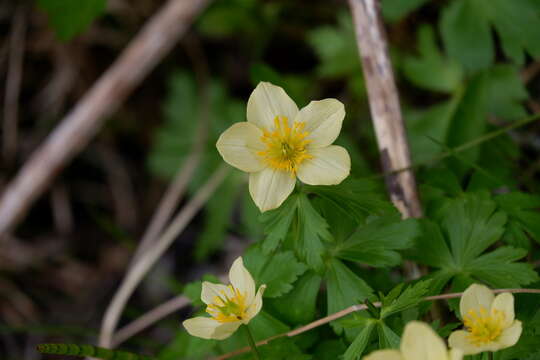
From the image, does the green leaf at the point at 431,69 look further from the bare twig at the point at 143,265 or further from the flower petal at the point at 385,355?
the flower petal at the point at 385,355

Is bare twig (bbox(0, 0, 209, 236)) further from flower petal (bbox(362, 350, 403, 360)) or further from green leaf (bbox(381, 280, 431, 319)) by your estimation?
flower petal (bbox(362, 350, 403, 360))

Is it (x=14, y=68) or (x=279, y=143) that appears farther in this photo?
(x=14, y=68)

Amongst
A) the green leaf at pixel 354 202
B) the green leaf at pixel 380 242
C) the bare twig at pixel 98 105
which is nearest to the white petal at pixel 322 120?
the green leaf at pixel 354 202

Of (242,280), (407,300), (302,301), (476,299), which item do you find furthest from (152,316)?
(476,299)

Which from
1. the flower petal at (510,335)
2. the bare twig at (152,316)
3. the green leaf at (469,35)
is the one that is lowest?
the flower petal at (510,335)

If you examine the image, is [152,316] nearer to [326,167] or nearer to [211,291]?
[211,291]

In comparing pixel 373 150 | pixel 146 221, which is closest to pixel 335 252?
pixel 373 150

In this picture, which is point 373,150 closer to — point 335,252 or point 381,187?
point 381,187
